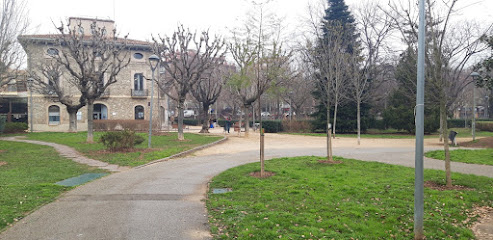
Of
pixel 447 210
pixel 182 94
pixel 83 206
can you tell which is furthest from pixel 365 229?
pixel 182 94

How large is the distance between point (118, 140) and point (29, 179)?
6.27m

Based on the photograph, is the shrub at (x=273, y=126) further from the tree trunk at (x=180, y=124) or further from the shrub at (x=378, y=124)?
the tree trunk at (x=180, y=124)

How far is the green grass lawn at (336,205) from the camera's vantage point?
540 centimetres

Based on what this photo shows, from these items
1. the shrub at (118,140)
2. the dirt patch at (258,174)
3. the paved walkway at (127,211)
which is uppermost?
the shrub at (118,140)

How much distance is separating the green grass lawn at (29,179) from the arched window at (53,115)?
23.6 metres

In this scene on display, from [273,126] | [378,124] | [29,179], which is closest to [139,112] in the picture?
[273,126]

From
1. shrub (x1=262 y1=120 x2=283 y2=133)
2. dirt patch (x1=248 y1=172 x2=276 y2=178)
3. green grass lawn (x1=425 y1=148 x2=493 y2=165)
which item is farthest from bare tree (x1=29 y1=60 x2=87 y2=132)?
green grass lawn (x1=425 y1=148 x2=493 y2=165)

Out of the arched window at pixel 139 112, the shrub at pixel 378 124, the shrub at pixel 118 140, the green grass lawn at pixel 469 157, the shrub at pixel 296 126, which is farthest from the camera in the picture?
the arched window at pixel 139 112

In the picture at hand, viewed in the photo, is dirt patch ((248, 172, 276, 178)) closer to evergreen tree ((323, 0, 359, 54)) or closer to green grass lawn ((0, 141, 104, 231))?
green grass lawn ((0, 141, 104, 231))

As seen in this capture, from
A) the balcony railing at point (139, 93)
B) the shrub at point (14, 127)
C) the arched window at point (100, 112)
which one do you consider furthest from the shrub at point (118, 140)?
the arched window at point (100, 112)

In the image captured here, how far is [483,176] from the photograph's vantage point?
32.6ft

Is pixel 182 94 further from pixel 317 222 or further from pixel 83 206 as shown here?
pixel 317 222

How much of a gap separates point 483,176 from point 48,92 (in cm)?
3619

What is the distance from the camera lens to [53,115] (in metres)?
38.2
